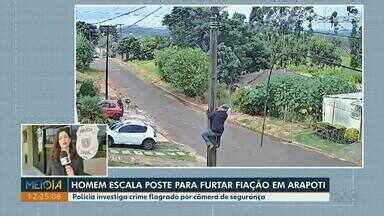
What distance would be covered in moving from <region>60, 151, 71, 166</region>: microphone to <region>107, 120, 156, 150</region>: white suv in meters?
0.37

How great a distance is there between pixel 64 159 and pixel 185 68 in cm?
124

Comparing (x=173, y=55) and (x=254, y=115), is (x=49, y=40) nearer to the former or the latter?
(x=173, y=55)

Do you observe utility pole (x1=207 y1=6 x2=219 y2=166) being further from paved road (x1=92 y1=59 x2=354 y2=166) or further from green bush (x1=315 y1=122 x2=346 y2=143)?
green bush (x1=315 y1=122 x2=346 y2=143)

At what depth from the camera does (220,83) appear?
6.29 m

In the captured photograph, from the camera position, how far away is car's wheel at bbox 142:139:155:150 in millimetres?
6320

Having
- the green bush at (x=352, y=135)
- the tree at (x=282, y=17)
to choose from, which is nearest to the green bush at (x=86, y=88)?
the tree at (x=282, y=17)

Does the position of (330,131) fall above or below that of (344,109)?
below

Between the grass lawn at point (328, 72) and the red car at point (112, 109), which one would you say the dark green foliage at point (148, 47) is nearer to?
the red car at point (112, 109)

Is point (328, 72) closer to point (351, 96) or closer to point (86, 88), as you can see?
point (351, 96)

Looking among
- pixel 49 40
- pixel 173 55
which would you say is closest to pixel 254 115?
pixel 173 55

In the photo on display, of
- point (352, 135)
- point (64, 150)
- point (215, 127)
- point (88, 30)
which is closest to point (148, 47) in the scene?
point (88, 30)

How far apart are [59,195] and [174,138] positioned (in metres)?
1.06

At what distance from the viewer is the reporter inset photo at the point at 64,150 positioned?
6.27 m

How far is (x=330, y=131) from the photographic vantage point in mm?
6270
